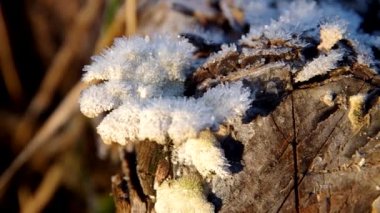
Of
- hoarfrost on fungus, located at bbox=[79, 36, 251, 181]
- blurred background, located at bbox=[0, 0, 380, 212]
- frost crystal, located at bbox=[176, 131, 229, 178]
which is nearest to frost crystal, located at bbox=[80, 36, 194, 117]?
hoarfrost on fungus, located at bbox=[79, 36, 251, 181]

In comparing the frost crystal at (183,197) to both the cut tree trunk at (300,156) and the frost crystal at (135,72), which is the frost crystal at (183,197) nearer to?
the cut tree trunk at (300,156)

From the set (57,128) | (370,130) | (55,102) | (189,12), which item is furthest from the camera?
(55,102)

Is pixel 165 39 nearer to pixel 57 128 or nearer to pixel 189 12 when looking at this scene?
pixel 189 12

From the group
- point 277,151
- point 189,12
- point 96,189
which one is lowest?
point 96,189

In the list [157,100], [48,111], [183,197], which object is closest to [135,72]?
[157,100]

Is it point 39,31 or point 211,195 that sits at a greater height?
point 39,31

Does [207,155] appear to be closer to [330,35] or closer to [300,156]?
[300,156]

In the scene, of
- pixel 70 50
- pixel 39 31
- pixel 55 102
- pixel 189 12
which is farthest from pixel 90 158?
pixel 189 12

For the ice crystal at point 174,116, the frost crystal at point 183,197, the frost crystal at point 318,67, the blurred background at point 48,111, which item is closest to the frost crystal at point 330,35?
the frost crystal at point 318,67
